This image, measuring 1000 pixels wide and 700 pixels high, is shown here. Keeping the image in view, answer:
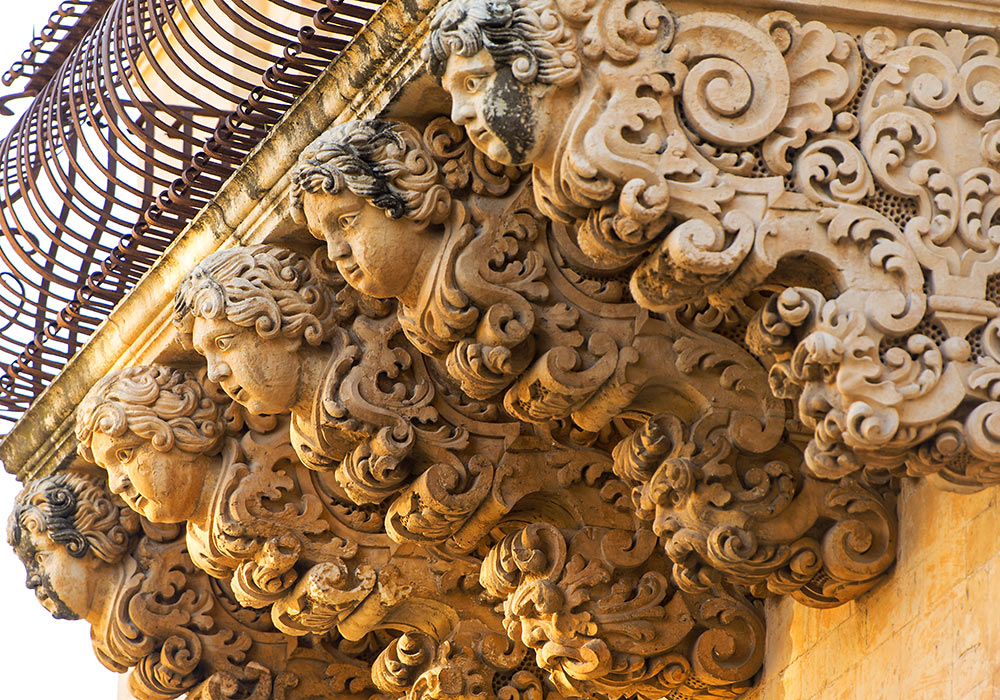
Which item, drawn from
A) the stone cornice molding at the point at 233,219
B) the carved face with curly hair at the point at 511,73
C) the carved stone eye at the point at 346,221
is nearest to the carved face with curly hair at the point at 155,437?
the stone cornice molding at the point at 233,219

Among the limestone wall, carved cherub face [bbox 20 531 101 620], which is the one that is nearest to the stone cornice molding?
carved cherub face [bbox 20 531 101 620]

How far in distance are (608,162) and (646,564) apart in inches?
53.2

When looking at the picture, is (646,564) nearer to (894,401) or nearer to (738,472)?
(738,472)

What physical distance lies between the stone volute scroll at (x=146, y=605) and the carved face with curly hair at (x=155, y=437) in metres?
0.47

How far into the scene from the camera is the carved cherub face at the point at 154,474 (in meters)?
4.79

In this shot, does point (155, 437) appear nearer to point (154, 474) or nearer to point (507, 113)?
point (154, 474)

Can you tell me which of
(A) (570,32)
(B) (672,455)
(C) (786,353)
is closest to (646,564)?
(B) (672,455)

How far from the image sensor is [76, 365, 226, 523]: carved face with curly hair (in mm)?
4789

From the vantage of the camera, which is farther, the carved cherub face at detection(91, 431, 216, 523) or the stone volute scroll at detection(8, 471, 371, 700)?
the stone volute scroll at detection(8, 471, 371, 700)

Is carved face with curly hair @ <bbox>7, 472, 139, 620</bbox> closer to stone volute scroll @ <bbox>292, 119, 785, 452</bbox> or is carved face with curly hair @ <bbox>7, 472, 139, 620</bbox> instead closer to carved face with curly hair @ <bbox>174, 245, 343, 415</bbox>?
carved face with curly hair @ <bbox>174, 245, 343, 415</bbox>

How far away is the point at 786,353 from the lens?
3428mm

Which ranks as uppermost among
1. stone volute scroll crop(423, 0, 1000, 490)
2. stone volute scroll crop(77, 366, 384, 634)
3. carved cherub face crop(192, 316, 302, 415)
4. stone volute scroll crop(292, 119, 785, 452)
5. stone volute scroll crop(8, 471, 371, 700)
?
stone volute scroll crop(423, 0, 1000, 490)

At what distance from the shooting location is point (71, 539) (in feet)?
17.4

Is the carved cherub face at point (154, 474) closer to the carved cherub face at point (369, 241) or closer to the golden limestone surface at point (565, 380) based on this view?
the golden limestone surface at point (565, 380)
